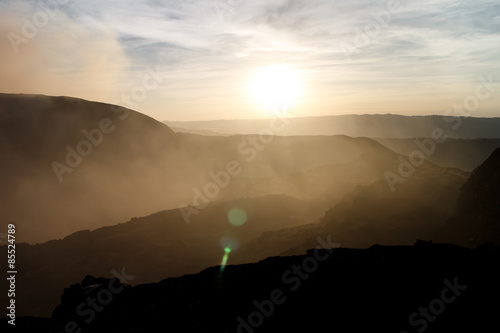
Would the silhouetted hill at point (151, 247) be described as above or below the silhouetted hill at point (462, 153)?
below

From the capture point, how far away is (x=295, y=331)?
28.1 ft

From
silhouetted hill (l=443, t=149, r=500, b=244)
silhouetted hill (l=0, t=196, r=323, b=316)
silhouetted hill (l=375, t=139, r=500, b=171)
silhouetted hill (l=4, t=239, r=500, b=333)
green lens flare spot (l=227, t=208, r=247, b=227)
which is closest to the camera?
silhouetted hill (l=4, t=239, r=500, b=333)

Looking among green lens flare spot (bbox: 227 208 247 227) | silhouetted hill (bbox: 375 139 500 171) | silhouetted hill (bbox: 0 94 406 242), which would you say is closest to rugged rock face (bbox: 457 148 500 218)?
green lens flare spot (bbox: 227 208 247 227)

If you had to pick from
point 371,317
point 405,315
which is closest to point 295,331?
point 371,317

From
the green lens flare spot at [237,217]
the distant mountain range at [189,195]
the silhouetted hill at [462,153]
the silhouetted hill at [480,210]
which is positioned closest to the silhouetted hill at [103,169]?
the distant mountain range at [189,195]

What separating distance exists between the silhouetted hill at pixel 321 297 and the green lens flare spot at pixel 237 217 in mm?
30275

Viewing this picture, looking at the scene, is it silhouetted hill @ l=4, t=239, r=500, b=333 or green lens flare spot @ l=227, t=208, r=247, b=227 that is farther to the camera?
green lens flare spot @ l=227, t=208, r=247, b=227

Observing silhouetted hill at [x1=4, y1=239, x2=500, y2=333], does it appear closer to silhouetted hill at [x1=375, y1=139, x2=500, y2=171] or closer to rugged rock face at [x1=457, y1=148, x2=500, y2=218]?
rugged rock face at [x1=457, y1=148, x2=500, y2=218]

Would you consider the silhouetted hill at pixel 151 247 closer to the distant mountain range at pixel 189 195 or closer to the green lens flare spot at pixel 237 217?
the distant mountain range at pixel 189 195

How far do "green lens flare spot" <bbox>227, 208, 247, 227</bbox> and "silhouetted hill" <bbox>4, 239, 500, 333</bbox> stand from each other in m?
30.3

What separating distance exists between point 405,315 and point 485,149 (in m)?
131

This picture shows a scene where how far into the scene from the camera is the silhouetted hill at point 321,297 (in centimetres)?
850

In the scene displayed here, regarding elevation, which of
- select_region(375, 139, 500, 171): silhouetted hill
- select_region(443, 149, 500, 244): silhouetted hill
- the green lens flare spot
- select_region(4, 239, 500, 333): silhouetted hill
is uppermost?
select_region(375, 139, 500, 171): silhouetted hill

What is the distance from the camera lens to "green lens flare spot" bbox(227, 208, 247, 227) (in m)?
42.3
